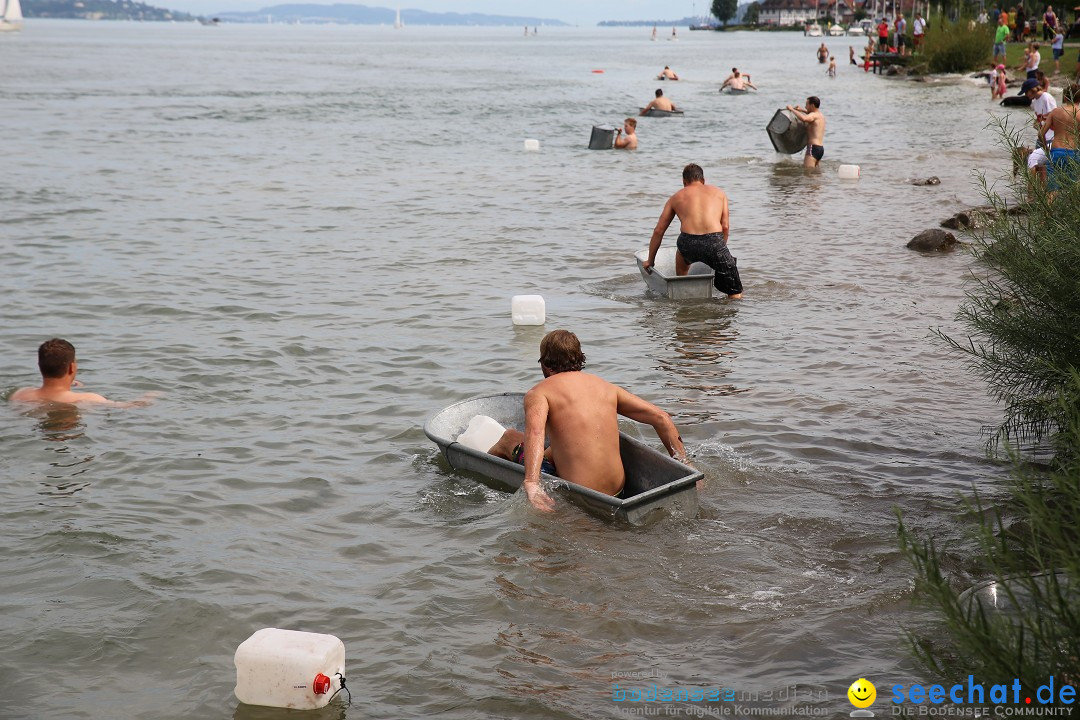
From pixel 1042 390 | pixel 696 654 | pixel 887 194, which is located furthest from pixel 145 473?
pixel 887 194

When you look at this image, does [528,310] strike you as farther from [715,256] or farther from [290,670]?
[290,670]

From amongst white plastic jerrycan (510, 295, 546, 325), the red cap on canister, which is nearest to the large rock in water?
white plastic jerrycan (510, 295, 546, 325)

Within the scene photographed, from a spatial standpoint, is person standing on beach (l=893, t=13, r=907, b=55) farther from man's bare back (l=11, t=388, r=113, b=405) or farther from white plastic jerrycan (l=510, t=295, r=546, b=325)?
man's bare back (l=11, t=388, r=113, b=405)

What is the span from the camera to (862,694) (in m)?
4.65

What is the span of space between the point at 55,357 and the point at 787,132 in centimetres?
1935

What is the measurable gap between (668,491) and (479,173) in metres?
18.5

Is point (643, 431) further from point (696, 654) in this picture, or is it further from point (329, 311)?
point (329, 311)

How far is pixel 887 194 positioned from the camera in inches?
780

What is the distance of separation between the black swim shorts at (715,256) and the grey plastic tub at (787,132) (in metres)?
12.9

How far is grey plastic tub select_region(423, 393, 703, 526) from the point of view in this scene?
6023 mm

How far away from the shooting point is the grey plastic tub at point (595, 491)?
237 inches

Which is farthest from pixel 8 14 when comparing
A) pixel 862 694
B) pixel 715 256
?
pixel 862 694

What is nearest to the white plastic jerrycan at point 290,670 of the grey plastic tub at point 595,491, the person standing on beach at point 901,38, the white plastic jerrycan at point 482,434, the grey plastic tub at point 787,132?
the grey plastic tub at point 595,491

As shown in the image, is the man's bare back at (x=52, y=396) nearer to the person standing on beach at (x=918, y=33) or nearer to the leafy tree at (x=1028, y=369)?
the leafy tree at (x=1028, y=369)
